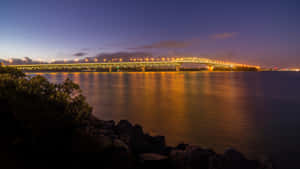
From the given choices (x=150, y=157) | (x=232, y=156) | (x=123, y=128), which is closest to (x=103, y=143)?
(x=150, y=157)

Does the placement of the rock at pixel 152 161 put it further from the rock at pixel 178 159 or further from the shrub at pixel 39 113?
the shrub at pixel 39 113

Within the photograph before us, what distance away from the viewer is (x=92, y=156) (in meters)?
3.30

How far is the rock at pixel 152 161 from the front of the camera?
374 cm

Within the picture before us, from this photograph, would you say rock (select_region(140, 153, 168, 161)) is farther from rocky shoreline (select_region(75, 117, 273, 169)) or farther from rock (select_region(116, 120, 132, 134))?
rock (select_region(116, 120, 132, 134))

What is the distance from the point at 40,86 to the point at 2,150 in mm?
1652

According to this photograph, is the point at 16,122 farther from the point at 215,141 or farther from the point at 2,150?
the point at 215,141

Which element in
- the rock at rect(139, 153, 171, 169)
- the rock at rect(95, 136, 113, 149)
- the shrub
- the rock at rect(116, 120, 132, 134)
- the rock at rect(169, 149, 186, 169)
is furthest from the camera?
the rock at rect(116, 120, 132, 134)

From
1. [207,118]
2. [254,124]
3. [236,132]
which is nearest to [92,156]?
[236,132]

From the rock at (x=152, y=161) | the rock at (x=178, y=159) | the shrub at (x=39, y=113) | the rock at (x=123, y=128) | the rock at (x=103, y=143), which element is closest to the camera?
the shrub at (x=39, y=113)

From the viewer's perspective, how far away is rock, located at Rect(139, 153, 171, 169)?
374cm

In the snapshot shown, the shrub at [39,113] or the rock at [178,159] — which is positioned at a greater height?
the shrub at [39,113]

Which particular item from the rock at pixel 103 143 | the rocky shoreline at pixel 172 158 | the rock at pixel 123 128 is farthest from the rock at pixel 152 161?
the rock at pixel 123 128

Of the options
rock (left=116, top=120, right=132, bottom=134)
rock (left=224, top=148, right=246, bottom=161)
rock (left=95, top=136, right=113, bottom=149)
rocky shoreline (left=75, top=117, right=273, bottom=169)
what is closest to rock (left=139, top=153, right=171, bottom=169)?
rocky shoreline (left=75, top=117, right=273, bottom=169)

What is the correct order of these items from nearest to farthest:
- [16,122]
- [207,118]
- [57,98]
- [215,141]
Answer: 1. [16,122]
2. [57,98]
3. [215,141]
4. [207,118]
